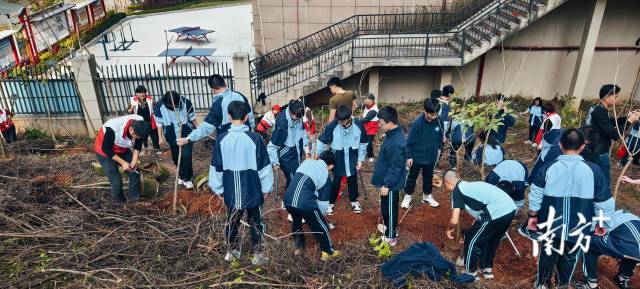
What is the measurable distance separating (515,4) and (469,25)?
1294 mm

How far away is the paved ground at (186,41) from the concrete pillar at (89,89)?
153 inches

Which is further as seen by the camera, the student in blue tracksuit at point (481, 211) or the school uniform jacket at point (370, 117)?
the school uniform jacket at point (370, 117)

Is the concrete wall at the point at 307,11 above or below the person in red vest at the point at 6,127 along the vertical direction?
above

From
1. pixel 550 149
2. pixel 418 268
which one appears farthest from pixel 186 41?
pixel 418 268

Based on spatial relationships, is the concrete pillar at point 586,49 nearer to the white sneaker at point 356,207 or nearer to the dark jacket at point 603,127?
the dark jacket at point 603,127

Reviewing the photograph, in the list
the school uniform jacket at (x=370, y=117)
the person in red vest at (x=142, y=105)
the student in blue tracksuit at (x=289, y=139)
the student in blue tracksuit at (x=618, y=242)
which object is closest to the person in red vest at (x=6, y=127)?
the person in red vest at (x=142, y=105)

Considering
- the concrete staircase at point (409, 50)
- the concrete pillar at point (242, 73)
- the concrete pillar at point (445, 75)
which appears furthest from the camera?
the concrete pillar at point (445, 75)

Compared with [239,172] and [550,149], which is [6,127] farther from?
[550,149]

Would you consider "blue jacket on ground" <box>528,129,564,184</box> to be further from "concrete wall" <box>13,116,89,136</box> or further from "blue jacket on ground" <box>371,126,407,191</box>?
"concrete wall" <box>13,116,89,136</box>

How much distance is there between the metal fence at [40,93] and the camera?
30.9ft

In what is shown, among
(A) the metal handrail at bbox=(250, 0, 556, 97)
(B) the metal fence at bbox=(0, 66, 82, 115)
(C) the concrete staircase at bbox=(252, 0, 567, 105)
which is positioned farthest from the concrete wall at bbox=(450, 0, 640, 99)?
(B) the metal fence at bbox=(0, 66, 82, 115)

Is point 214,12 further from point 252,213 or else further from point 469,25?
point 252,213

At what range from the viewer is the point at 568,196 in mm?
3988

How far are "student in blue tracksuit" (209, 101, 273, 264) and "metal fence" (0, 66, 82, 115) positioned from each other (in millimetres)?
6616
